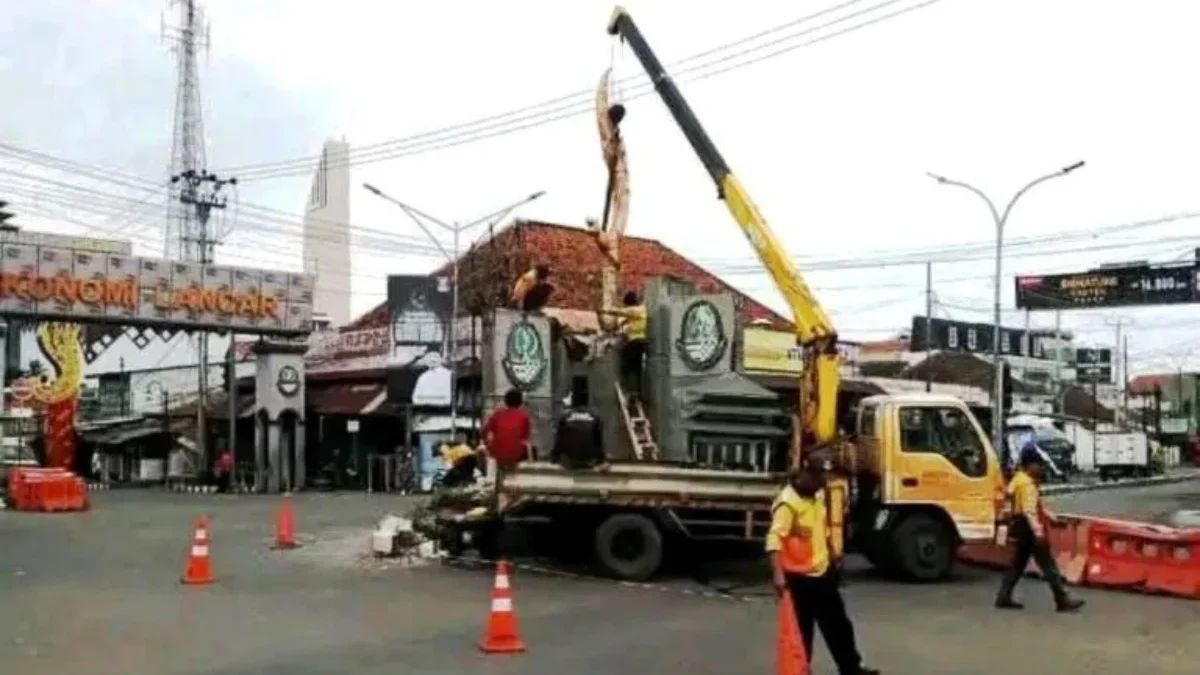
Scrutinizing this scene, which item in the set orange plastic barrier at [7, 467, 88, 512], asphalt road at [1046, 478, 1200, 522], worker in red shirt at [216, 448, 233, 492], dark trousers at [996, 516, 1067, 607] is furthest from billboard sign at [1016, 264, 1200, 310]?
dark trousers at [996, 516, 1067, 607]

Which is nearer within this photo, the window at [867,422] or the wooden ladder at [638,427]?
the window at [867,422]

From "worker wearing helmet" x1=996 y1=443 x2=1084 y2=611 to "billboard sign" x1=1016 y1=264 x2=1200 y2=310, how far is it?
37867 millimetres

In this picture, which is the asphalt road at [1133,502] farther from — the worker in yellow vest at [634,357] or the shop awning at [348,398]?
the shop awning at [348,398]

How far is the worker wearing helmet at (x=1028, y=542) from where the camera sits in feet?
46.9

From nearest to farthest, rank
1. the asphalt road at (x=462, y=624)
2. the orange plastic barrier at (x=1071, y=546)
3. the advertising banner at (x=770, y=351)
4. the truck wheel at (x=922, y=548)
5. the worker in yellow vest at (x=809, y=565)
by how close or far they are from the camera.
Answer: the worker in yellow vest at (x=809, y=565) → the asphalt road at (x=462, y=624) → the truck wheel at (x=922, y=548) → the orange plastic barrier at (x=1071, y=546) → the advertising banner at (x=770, y=351)

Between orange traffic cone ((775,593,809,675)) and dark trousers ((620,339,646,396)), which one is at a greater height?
dark trousers ((620,339,646,396))

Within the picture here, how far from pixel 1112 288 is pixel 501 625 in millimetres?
45218

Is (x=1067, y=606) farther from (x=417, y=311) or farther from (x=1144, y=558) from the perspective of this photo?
(x=417, y=311)

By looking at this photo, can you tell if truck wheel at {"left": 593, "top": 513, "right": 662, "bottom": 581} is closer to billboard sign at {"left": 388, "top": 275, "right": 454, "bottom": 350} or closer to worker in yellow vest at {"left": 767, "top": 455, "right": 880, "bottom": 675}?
worker in yellow vest at {"left": 767, "top": 455, "right": 880, "bottom": 675}

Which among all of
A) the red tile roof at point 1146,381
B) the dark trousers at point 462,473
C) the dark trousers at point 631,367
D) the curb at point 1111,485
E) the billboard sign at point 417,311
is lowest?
the curb at point 1111,485

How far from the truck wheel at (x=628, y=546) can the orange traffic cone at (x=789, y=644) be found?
24.6 feet

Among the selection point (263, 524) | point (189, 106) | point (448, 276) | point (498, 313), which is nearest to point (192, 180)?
point (189, 106)

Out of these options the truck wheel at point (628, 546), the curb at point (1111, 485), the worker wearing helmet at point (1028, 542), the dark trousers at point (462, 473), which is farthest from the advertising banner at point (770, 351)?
the worker wearing helmet at point (1028, 542)

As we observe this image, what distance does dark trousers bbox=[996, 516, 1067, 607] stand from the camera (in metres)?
14.3
